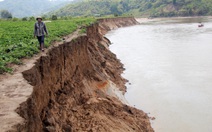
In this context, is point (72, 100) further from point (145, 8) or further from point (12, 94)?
point (145, 8)

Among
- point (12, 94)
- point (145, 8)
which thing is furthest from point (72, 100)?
point (145, 8)

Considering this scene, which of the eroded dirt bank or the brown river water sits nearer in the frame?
the eroded dirt bank

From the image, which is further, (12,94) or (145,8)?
(145,8)

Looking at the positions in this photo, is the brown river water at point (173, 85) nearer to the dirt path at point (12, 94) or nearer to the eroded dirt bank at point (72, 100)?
the eroded dirt bank at point (72, 100)

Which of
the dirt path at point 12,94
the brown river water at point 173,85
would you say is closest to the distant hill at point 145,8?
the brown river water at point 173,85

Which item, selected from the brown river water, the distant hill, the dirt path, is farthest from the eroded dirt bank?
the distant hill

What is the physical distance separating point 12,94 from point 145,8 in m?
149

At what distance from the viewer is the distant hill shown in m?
125

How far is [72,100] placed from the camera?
14.0 meters

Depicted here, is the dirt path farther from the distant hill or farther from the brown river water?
the distant hill

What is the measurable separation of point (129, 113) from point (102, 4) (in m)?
145

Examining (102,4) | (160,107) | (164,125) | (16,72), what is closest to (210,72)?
(160,107)

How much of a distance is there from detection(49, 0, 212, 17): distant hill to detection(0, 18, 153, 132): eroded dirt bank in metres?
115

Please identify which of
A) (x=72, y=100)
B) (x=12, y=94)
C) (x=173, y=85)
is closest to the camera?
(x=12, y=94)
